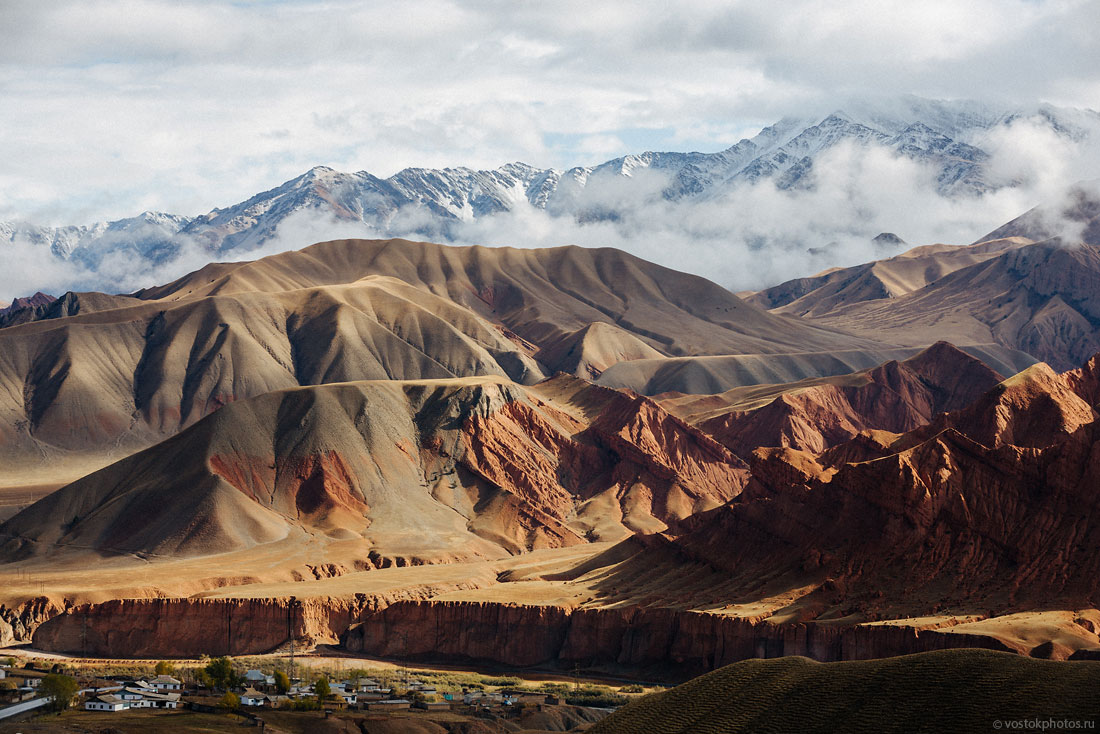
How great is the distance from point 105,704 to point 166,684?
38.3ft

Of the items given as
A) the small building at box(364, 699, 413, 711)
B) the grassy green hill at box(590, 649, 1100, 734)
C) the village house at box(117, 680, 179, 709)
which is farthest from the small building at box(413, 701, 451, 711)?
the grassy green hill at box(590, 649, 1100, 734)

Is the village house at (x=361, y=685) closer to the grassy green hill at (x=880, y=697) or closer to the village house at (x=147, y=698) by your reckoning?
the village house at (x=147, y=698)

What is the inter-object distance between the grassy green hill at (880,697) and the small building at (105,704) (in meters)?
43.4

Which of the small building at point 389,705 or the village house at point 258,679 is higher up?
the small building at point 389,705

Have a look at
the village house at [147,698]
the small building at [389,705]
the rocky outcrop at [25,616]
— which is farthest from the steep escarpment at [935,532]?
the rocky outcrop at [25,616]

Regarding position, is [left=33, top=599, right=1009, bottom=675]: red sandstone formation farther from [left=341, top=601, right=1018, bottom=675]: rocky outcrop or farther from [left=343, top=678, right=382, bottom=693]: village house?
[left=343, top=678, right=382, bottom=693]: village house

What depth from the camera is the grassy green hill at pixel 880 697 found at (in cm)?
6009

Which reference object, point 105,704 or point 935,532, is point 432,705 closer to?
point 105,704

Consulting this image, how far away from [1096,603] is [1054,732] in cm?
6131

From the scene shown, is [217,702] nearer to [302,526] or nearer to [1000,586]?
[1000,586]

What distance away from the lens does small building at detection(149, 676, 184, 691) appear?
115 metres

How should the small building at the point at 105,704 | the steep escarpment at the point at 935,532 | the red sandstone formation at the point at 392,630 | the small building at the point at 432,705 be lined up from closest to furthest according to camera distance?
the small building at the point at 105,704 → the small building at the point at 432,705 → the steep escarpment at the point at 935,532 → the red sandstone formation at the point at 392,630

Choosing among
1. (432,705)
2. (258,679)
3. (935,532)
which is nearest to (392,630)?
(258,679)

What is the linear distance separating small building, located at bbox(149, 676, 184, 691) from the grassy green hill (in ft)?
167
